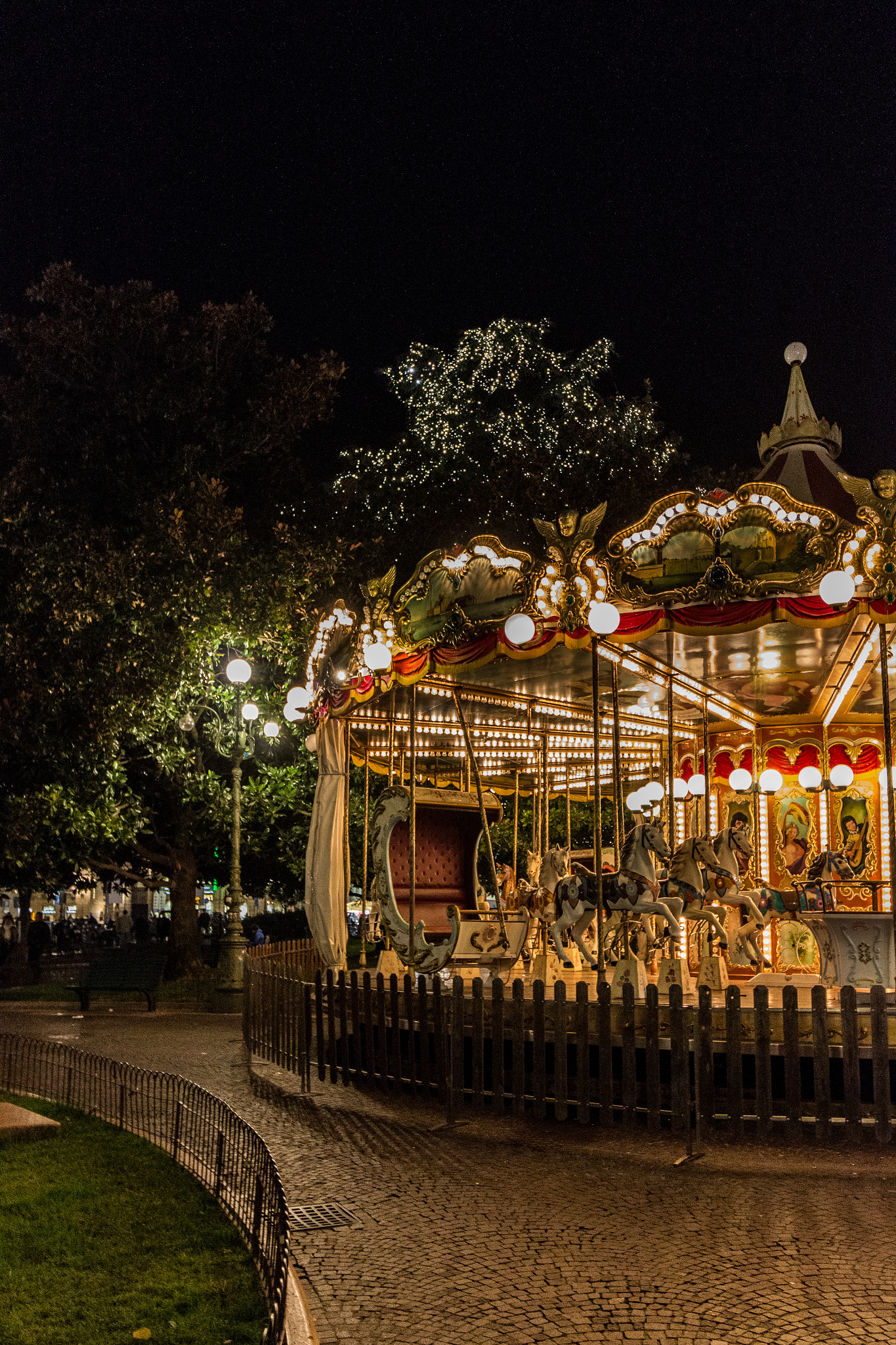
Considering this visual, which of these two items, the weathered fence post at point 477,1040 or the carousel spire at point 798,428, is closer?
the weathered fence post at point 477,1040

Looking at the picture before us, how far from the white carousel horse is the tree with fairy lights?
1221 cm

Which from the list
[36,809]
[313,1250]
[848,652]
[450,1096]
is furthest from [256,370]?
[313,1250]

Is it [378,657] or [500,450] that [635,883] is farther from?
[500,450]

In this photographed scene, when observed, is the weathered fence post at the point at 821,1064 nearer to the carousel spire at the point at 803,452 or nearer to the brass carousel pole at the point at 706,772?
the carousel spire at the point at 803,452

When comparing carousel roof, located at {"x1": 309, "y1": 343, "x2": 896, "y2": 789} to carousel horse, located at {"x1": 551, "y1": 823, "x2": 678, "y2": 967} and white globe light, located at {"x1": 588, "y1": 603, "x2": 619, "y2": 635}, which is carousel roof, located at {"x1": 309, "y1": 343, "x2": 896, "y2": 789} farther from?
carousel horse, located at {"x1": 551, "y1": 823, "x2": 678, "y2": 967}

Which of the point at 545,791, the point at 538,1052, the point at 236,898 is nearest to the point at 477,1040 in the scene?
the point at 538,1052

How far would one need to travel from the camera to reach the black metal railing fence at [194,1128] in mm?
4910

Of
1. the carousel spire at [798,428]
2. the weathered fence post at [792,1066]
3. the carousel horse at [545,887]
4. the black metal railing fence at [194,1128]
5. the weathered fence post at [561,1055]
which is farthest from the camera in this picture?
the carousel horse at [545,887]

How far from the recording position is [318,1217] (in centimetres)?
609

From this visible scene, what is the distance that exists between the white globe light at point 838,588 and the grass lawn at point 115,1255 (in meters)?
6.01

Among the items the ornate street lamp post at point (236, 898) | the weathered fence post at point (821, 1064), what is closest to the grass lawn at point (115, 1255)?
the weathered fence post at point (821, 1064)

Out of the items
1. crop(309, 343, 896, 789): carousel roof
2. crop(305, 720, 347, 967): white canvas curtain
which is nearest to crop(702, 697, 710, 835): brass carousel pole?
crop(309, 343, 896, 789): carousel roof

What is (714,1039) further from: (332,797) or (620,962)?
(332,797)

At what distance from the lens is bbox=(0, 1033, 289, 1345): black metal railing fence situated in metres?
4.91
